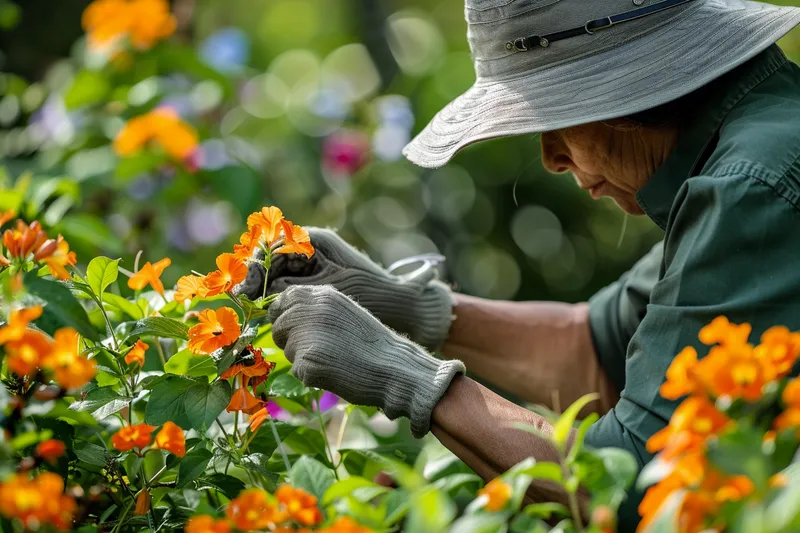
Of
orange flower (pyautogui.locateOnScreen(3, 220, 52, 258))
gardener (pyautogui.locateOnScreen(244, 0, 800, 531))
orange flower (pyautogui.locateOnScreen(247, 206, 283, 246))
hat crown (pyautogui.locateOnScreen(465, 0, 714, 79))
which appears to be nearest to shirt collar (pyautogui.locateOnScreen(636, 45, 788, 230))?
gardener (pyautogui.locateOnScreen(244, 0, 800, 531))

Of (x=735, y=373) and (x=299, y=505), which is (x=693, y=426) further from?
(x=299, y=505)

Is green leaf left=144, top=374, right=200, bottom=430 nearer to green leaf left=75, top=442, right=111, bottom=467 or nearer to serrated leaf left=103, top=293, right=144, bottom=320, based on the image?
green leaf left=75, top=442, right=111, bottom=467

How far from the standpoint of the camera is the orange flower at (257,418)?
1347 mm

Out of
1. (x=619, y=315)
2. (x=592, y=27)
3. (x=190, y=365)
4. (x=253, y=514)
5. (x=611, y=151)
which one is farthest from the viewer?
(x=619, y=315)

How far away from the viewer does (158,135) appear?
3.17m

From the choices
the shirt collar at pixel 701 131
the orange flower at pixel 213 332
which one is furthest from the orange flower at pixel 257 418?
the shirt collar at pixel 701 131

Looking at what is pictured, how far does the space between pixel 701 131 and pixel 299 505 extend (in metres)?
1.04

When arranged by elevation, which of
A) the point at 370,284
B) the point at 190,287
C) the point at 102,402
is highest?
the point at 190,287

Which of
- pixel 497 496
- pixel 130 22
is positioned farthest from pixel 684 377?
pixel 130 22

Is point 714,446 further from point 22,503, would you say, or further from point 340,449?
point 340,449

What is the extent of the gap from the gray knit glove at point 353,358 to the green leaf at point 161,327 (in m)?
0.15

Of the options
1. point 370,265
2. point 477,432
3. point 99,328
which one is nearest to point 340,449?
point 477,432

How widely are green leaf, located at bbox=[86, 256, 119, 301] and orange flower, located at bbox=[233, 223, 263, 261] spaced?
0.61ft

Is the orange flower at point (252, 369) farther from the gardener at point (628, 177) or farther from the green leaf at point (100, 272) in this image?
the green leaf at point (100, 272)
